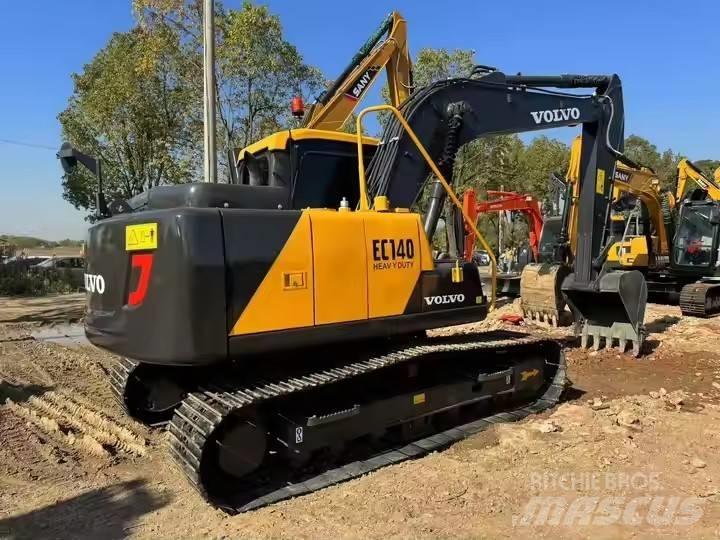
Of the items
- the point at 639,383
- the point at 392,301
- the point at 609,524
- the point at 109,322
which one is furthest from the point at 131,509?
the point at 639,383

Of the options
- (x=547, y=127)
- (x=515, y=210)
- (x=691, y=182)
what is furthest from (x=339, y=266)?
(x=515, y=210)

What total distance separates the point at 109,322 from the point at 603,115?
6.25 meters

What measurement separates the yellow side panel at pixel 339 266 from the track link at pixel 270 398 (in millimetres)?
413

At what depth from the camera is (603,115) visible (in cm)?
754

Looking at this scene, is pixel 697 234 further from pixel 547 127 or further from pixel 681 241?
pixel 547 127

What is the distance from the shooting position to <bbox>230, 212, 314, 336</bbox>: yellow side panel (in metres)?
3.92

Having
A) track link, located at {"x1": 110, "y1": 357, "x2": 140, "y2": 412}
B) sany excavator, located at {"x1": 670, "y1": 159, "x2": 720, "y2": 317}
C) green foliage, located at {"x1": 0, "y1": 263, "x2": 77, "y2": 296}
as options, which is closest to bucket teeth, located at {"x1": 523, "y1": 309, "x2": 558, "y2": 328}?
sany excavator, located at {"x1": 670, "y1": 159, "x2": 720, "y2": 317}

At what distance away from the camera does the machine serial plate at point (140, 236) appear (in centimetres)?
382

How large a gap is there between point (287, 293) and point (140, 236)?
3.32ft

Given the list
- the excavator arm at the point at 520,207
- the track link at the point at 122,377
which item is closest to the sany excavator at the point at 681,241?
the excavator arm at the point at 520,207

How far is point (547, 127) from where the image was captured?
6.81 metres

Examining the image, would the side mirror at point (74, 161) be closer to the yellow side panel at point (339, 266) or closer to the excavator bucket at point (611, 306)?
the yellow side panel at point (339, 266)
